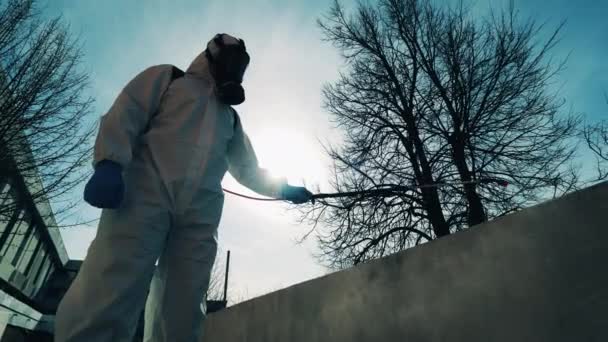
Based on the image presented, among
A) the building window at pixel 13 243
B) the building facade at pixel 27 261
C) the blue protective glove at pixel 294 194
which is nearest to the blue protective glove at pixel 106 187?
the blue protective glove at pixel 294 194

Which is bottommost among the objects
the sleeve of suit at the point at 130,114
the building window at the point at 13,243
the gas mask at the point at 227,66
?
the sleeve of suit at the point at 130,114

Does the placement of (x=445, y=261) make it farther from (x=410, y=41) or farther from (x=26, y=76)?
(x=410, y=41)

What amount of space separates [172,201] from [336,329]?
4.25 ft

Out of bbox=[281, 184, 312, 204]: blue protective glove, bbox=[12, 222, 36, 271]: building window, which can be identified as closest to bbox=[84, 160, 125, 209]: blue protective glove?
bbox=[281, 184, 312, 204]: blue protective glove

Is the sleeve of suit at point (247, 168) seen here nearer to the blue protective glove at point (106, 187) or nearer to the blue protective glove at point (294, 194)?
the blue protective glove at point (294, 194)

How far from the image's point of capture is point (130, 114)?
4.63 feet

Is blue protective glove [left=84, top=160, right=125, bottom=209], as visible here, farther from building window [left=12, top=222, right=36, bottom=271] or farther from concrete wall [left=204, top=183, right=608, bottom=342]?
building window [left=12, top=222, right=36, bottom=271]

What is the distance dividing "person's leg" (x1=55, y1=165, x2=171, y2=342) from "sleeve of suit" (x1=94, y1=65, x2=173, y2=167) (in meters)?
0.15

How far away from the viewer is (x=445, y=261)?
1480 millimetres

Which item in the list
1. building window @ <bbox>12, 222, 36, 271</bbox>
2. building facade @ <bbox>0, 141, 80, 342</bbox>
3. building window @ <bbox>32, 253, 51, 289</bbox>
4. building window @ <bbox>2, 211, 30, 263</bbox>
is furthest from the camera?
building window @ <bbox>32, 253, 51, 289</bbox>

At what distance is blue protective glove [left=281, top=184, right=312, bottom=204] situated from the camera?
220 cm

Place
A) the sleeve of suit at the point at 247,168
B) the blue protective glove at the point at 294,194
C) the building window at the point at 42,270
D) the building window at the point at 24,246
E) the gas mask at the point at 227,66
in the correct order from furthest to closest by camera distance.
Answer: the building window at the point at 42,270
the building window at the point at 24,246
the blue protective glove at the point at 294,194
the sleeve of suit at the point at 247,168
the gas mask at the point at 227,66

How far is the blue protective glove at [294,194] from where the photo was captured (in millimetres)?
2203

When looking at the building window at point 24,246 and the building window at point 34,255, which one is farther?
the building window at point 34,255
